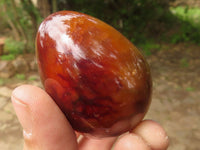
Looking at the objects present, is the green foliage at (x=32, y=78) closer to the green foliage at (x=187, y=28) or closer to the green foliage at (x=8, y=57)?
the green foliage at (x=8, y=57)

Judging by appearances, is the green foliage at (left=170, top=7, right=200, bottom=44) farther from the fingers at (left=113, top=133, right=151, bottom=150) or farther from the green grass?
the fingers at (left=113, top=133, right=151, bottom=150)

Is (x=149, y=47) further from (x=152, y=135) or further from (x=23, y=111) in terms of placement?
(x=23, y=111)

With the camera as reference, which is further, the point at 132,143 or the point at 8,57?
the point at 8,57

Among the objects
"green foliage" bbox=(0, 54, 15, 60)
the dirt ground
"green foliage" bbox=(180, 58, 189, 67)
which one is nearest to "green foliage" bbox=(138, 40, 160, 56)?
the dirt ground

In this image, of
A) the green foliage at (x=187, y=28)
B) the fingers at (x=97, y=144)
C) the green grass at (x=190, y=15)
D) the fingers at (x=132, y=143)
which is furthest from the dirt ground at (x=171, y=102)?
the green grass at (x=190, y=15)

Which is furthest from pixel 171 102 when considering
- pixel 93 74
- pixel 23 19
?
pixel 23 19

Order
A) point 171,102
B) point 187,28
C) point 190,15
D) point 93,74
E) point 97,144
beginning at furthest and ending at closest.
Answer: point 190,15 → point 187,28 → point 171,102 → point 97,144 → point 93,74

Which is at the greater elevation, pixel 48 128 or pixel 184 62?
pixel 48 128
